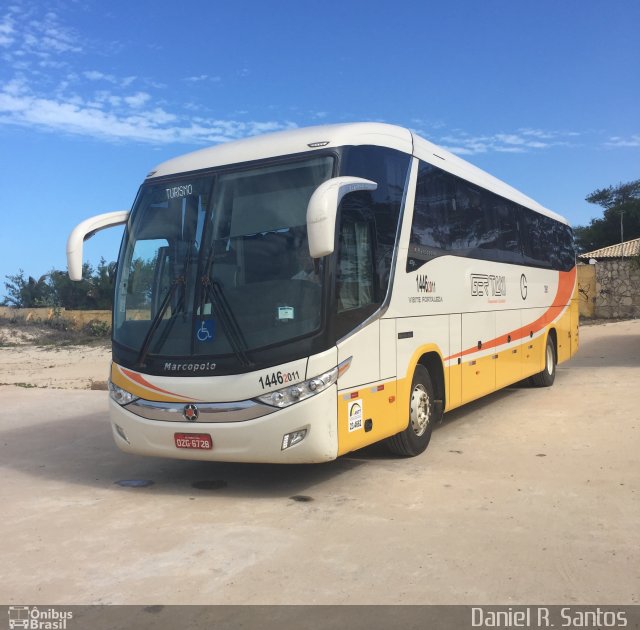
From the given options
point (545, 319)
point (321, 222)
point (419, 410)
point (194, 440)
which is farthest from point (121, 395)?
point (545, 319)

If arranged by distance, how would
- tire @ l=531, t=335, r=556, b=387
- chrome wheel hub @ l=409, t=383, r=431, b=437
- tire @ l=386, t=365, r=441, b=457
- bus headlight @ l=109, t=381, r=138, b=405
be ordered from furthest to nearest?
tire @ l=531, t=335, r=556, b=387
chrome wheel hub @ l=409, t=383, r=431, b=437
tire @ l=386, t=365, r=441, b=457
bus headlight @ l=109, t=381, r=138, b=405

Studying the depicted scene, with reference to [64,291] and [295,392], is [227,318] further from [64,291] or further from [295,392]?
[64,291]

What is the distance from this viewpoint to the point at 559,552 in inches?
190

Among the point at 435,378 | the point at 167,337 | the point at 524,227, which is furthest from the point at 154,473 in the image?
the point at 524,227

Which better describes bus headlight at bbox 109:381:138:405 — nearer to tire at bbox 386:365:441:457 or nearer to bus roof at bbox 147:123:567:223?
bus roof at bbox 147:123:567:223

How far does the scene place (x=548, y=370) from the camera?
1338cm

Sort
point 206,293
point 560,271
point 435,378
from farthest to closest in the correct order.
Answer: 1. point 560,271
2. point 435,378
3. point 206,293

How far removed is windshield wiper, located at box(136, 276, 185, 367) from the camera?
6636 mm

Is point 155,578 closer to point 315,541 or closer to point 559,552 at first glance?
point 315,541

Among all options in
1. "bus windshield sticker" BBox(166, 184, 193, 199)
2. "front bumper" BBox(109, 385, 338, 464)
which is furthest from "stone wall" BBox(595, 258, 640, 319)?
"front bumper" BBox(109, 385, 338, 464)

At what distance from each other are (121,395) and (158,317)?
922 millimetres

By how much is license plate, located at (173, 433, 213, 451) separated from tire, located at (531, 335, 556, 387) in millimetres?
8515

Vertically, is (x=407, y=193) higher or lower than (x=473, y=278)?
higher

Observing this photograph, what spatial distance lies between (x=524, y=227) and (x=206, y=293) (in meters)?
7.42
